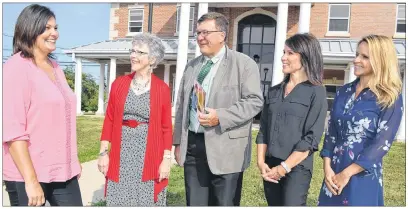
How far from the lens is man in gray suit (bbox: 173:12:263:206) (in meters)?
2.72

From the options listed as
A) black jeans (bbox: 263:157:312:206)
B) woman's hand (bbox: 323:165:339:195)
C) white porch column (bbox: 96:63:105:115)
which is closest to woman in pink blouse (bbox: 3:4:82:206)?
black jeans (bbox: 263:157:312:206)

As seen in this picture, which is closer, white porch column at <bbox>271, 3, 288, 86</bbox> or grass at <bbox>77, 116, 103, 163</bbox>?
grass at <bbox>77, 116, 103, 163</bbox>

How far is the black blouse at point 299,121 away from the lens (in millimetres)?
2580

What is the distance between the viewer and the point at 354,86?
2.59 meters

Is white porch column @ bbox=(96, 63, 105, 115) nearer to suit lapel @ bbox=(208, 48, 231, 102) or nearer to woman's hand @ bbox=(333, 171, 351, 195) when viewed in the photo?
suit lapel @ bbox=(208, 48, 231, 102)

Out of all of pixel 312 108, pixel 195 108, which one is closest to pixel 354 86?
pixel 312 108

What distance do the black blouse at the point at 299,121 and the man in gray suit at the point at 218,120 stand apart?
8.3 inches

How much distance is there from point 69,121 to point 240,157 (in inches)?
53.8

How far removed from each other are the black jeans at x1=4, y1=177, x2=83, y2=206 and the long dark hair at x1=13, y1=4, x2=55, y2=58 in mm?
906

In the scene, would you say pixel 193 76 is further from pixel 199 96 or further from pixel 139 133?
pixel 139 133

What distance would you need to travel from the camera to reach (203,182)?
2941mm

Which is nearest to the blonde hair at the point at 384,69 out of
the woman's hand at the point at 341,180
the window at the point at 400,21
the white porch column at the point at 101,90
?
the woman's hand at the point at 341,180

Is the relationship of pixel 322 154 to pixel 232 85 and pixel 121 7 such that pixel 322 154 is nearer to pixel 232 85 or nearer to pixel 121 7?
pixel 232 85

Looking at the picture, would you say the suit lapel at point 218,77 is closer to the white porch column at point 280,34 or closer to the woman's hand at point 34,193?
the woman's hand at point 34,193
